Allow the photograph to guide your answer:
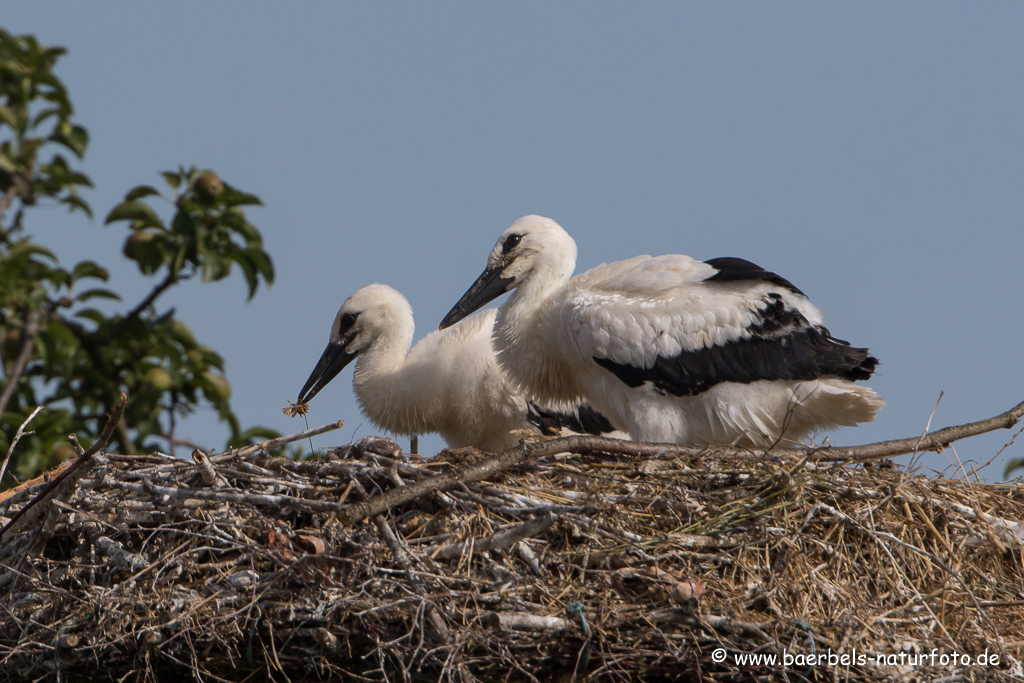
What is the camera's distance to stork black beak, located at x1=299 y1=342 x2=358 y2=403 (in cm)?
730

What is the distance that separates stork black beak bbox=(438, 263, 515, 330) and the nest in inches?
75.4

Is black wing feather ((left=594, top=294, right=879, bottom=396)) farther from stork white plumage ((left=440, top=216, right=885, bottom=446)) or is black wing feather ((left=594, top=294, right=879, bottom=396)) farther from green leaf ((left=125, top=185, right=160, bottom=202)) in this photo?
green leaf ((left=125, top=185, right=160, bottom=202))

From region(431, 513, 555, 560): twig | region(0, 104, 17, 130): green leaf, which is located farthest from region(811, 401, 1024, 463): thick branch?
region(0, 104, 17, 130): green leaf

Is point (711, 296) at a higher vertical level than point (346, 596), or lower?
higher

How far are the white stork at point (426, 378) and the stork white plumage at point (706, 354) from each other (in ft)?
3.03

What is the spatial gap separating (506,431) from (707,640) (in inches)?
126

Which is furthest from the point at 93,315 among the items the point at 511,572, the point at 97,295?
the point at 511,572

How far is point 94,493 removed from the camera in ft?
14.4

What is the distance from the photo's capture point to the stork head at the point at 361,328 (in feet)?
23.6

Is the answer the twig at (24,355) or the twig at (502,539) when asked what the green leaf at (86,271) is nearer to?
the twig at (24,355)

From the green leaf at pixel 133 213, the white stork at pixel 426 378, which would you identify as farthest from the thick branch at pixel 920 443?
the green leaf at pixel 133 213

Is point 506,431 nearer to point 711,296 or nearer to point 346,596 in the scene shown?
point 711,296

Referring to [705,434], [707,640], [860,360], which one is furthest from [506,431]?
[707,640]

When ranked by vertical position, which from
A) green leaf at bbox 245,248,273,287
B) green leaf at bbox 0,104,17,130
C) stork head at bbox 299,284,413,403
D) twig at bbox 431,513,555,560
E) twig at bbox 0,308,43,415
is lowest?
twig at bbox 0,308,43,415
